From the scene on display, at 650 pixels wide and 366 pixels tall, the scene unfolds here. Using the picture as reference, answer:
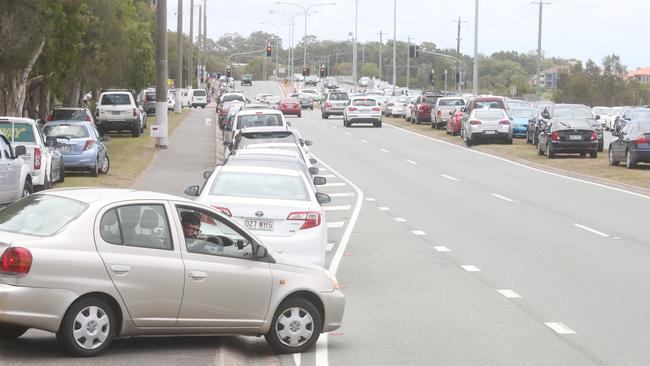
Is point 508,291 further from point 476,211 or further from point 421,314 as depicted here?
point 476,211

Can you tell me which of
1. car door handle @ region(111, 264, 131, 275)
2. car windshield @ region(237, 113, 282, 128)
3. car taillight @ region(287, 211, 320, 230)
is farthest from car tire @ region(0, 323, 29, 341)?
car windshield @ region(237, 113, 282, 128)

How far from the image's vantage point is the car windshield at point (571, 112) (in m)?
45.1

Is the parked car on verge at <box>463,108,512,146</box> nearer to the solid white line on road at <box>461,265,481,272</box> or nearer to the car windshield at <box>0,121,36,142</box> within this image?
the car windshield at <box>0,121,36,142</box>

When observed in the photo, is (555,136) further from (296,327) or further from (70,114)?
(296,327)

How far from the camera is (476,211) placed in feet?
80.9

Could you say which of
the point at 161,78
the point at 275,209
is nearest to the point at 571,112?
the point at 161,78

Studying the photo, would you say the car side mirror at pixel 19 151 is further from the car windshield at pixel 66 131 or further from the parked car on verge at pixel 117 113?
the parked car on verge at pixel 117 113

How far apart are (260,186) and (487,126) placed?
35.8 m

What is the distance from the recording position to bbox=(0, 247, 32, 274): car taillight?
30.0 ft

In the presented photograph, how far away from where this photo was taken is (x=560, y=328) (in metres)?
11.8

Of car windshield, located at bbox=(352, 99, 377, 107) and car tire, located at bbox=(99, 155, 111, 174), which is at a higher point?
car windshield, located at bbox=(352, 99, 377, 107)

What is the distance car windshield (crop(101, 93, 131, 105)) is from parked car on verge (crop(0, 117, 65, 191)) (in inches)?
988

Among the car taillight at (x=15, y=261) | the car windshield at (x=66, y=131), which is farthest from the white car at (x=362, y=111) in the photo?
the car taillight at (x=15, y=261)

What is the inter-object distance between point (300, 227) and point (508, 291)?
2647mm
